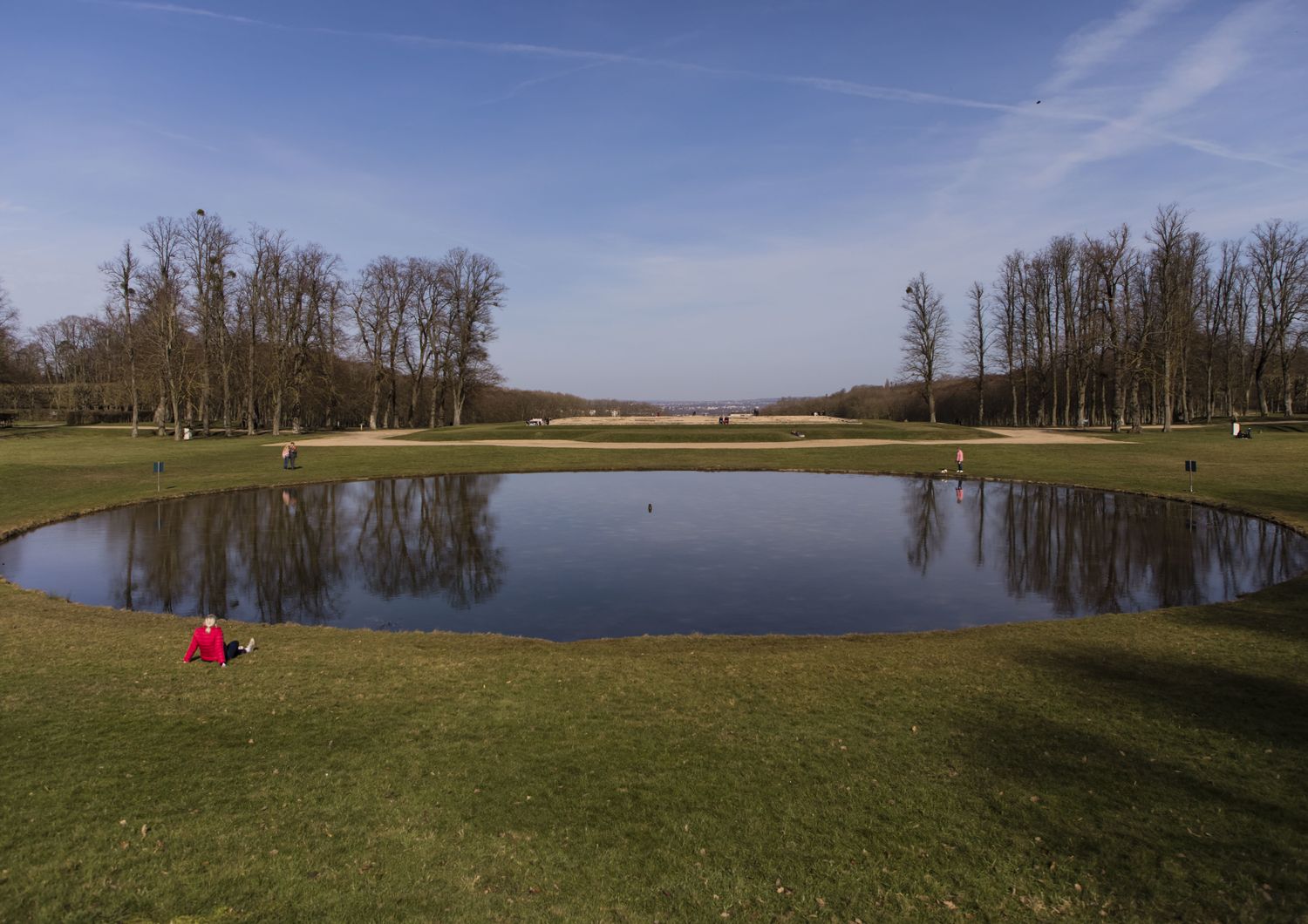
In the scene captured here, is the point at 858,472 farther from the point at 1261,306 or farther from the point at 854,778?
the point at 1261,306

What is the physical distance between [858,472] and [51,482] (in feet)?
119

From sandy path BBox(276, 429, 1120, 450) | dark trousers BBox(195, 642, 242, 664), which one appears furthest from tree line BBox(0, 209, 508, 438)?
dark trousers BBox(195, 642, 242, 664)

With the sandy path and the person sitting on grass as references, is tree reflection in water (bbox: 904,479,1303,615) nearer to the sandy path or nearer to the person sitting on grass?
the person sitting on grass

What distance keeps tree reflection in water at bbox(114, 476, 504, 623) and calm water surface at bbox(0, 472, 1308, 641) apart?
0.08 meters

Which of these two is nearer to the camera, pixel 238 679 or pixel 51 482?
pixel 238 679

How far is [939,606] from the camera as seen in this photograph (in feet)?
47.5

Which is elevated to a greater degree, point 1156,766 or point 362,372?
point 362,372

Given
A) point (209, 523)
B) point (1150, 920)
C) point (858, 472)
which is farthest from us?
point (858, 472)

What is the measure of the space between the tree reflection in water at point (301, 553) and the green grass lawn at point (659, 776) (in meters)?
2.86

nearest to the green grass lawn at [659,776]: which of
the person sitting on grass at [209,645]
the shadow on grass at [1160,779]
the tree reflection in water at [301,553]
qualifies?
the shadow on grass at [1160,779]

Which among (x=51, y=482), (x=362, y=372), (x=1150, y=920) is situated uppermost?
(x=362, y=372)

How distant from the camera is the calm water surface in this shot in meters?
14.3

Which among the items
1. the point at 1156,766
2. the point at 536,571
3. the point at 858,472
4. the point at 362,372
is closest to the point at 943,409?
the point at 858,472

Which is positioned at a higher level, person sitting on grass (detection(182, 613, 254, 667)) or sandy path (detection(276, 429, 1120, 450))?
sandy path (detection(276, 429, 1120, 450))
